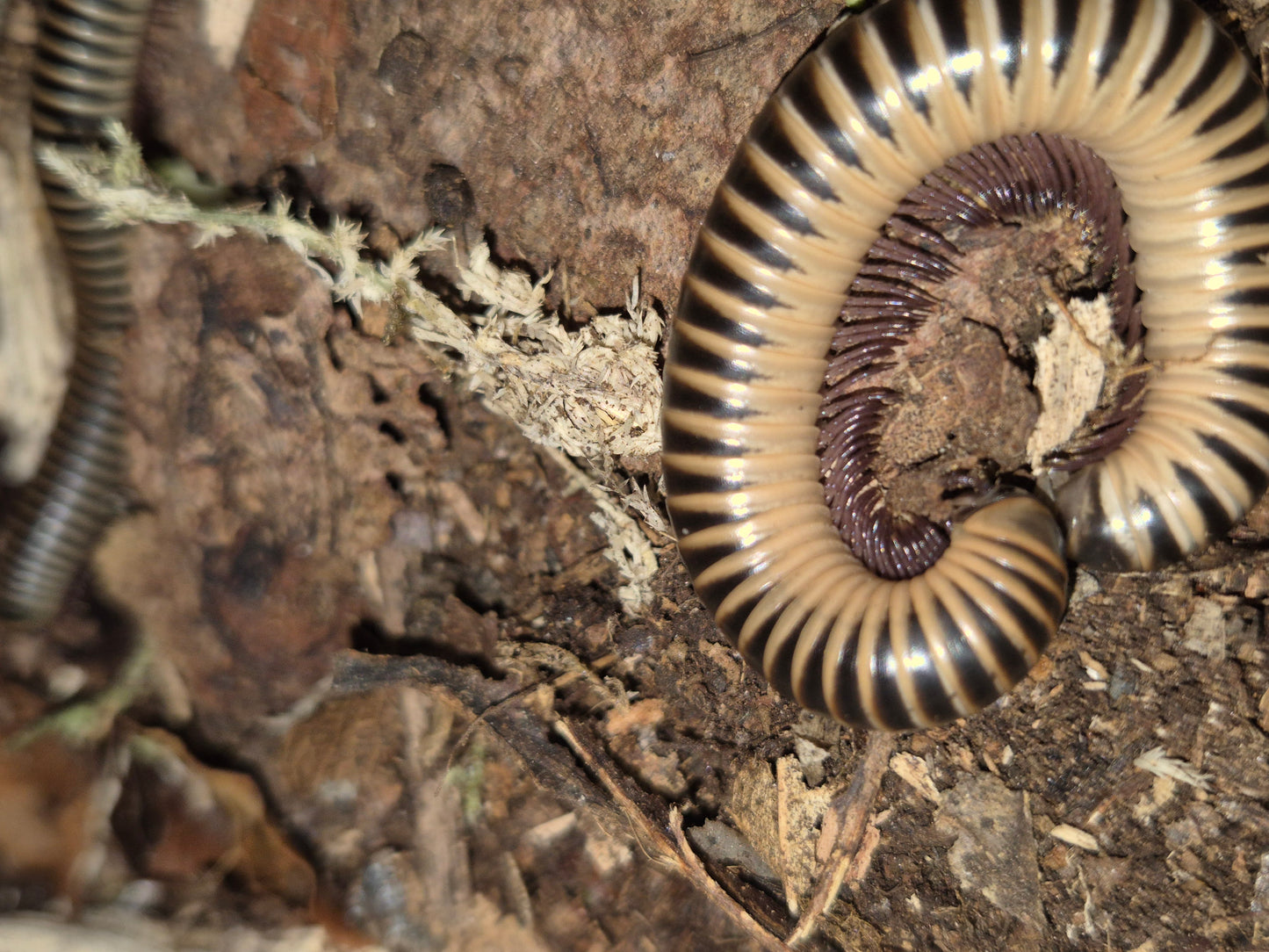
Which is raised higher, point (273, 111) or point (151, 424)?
point (273, 111)

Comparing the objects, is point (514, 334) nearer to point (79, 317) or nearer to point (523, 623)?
point (523, 623)

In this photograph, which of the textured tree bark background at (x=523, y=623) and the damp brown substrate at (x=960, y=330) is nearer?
the textured tree bark background at (x=523, y=623)

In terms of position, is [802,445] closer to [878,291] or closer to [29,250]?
[878,291]

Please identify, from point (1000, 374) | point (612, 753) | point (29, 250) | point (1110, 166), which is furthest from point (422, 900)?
point (1110, 166)

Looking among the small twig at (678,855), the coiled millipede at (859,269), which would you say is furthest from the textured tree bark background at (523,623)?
the coiled millipede at (859,269)

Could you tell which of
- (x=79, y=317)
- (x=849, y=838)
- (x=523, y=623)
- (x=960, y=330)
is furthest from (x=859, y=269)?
(x=79, y=317)

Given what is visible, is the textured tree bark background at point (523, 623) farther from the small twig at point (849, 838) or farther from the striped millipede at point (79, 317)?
the striped millipede at point (79, 317)
